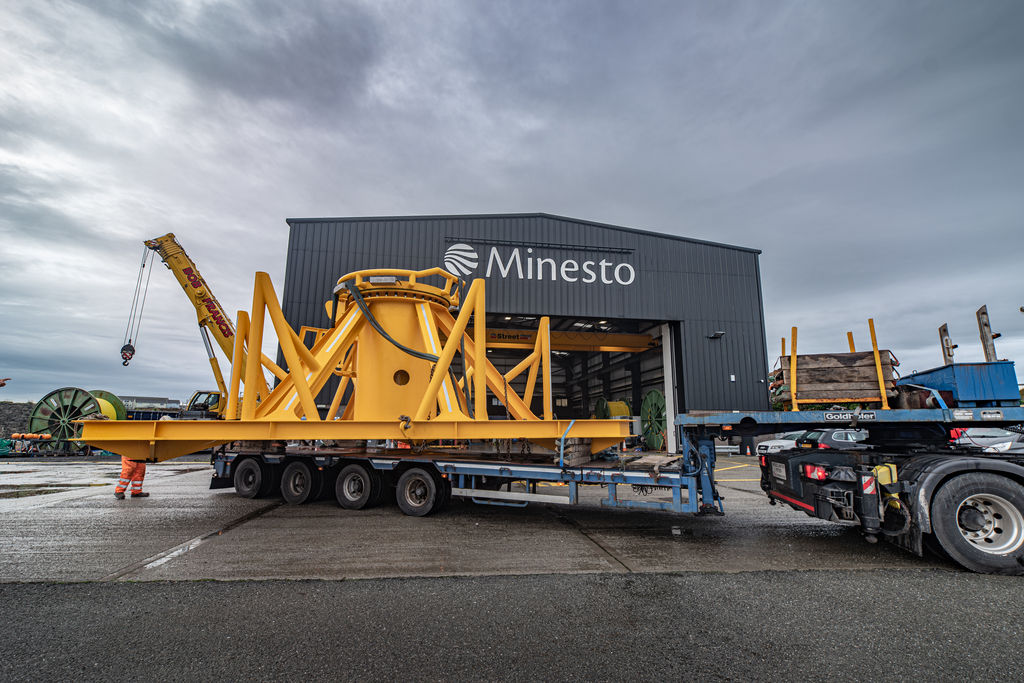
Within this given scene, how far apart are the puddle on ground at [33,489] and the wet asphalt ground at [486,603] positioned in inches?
149

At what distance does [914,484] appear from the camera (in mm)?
4766

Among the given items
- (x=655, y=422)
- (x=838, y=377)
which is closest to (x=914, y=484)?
(x=838, y=377)

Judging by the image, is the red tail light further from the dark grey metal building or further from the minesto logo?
the minesto logo

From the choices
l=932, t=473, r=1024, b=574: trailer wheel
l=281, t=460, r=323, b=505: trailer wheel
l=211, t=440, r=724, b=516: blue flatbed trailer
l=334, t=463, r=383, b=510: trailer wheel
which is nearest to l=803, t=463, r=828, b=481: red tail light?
l=932, t=473, r=1024, b=574: trailer wheel

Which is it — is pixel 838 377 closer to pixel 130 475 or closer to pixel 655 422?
pixel 655 422

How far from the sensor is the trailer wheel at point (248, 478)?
8.97 metres

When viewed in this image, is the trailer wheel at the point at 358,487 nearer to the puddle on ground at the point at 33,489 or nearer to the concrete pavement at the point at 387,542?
the concrete pavement at the point at 387,542

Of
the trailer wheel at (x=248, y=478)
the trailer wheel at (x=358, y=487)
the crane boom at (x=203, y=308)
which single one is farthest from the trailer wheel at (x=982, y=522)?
the crane boom at (x=203, y=308)

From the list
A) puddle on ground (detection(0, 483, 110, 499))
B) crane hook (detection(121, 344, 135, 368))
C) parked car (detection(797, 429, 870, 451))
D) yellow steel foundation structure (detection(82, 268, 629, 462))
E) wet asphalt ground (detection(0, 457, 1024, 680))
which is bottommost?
wet asphalt ground (detection(0, 457, 1024, 680))

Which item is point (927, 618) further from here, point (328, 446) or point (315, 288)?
point (315, 288)

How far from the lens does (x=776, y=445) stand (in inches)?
599

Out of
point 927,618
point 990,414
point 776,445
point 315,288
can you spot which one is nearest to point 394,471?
point 927,618

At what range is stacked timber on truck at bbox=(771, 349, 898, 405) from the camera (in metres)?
7.41

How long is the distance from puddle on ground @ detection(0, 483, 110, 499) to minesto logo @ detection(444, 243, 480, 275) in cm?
1176
